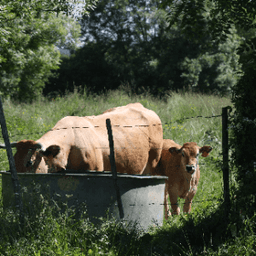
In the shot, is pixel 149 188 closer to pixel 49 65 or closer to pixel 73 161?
pixel 73 161

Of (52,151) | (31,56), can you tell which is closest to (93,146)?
(52,151)

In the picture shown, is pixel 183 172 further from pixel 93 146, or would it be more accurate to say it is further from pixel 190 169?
pixel 93 146

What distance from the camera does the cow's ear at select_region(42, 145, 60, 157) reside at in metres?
4.47

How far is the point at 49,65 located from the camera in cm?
1583

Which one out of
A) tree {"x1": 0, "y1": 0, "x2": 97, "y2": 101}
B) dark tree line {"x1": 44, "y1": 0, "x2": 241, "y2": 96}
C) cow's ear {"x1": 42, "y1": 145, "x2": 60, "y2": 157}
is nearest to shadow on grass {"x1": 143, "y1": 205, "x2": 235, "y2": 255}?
cow's ear {"x1": 42, "y1": 145, "x2": 60, "y2": 157}

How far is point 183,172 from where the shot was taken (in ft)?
18.3

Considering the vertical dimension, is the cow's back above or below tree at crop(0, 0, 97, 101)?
below

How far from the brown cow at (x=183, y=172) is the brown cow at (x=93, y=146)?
0.73 m

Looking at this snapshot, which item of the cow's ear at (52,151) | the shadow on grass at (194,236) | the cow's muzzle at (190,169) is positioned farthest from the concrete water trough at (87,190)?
the cow's muzzle at (190,169)

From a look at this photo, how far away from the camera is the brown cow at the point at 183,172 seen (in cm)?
540

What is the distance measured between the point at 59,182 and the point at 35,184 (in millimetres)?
306

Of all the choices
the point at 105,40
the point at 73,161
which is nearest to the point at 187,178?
the point at 73,161

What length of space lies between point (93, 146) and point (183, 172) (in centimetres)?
181

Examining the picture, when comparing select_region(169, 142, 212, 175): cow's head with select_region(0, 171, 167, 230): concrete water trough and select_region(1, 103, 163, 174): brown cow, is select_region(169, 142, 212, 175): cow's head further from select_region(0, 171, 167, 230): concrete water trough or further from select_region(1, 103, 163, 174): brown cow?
select_region(0, 171, 167, 230): concrete water trough
